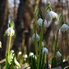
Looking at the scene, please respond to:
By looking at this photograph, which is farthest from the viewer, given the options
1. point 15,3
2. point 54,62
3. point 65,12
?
point 65,12

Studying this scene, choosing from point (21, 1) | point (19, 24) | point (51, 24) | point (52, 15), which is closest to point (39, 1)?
point (21, 1)

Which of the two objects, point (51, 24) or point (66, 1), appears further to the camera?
point (66, 1)

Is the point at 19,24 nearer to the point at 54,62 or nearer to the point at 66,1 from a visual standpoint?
the point at 66,1

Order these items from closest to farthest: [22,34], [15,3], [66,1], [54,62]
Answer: [54,62], [22,34], [15,3], [66,1]

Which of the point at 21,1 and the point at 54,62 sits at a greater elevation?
the point at 21,1

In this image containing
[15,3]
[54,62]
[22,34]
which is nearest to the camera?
[54,62]

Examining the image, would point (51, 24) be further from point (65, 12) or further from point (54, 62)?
point (54, 62)

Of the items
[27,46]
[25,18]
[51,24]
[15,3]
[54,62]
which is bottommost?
[27,46]

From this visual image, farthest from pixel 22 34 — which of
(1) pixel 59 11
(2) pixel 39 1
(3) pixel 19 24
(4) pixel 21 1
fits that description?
(1) pixel 59 11

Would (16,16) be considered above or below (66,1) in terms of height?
below
